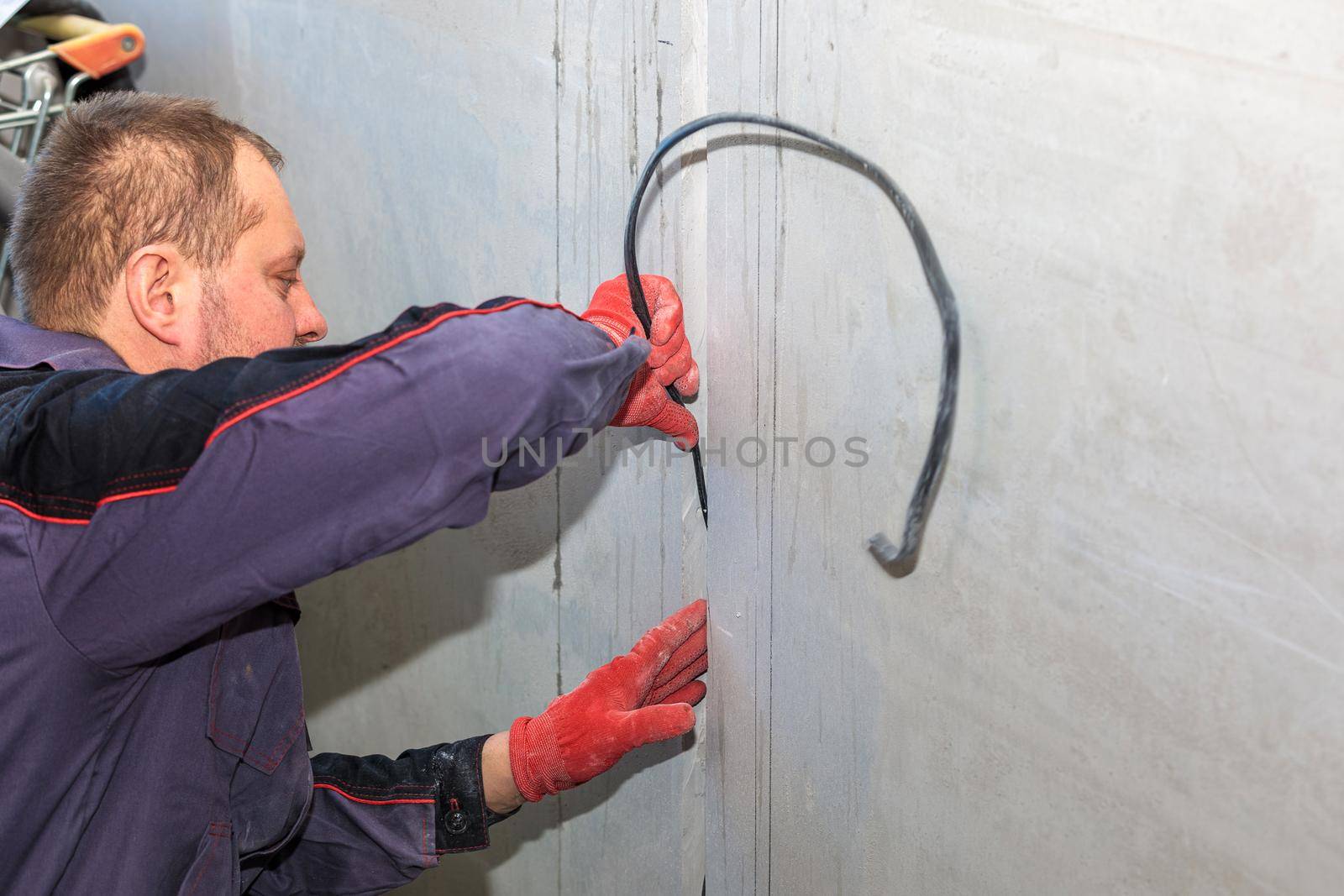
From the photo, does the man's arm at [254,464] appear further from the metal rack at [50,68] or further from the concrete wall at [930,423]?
the metal rack at [50,68]

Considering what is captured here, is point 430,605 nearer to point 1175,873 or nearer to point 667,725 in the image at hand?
point 667,725

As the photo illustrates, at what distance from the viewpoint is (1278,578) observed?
750 millimetres

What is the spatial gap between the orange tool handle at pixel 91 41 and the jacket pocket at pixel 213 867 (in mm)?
1718

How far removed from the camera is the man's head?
106 centimetres

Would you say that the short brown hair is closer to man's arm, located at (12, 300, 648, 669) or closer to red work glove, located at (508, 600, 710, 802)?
man's arm, located at (12, 300, 648, 669)

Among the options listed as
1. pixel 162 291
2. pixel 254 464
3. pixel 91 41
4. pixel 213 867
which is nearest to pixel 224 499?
pixel 254 464

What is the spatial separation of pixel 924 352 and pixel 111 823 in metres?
0.88

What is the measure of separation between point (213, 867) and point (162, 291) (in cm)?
59

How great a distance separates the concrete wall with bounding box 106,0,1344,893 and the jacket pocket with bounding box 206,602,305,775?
0.42 metres

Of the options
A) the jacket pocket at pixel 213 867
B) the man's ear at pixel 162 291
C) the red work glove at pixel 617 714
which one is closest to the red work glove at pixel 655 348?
the red work glove at pixel 617 714

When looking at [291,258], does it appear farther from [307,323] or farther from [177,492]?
[177,492]

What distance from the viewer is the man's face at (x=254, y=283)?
1092mm

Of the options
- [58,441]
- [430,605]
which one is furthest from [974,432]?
[430,605]

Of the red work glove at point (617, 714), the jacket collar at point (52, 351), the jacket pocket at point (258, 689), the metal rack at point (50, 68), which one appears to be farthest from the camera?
the metal rack at point (50, 68)
